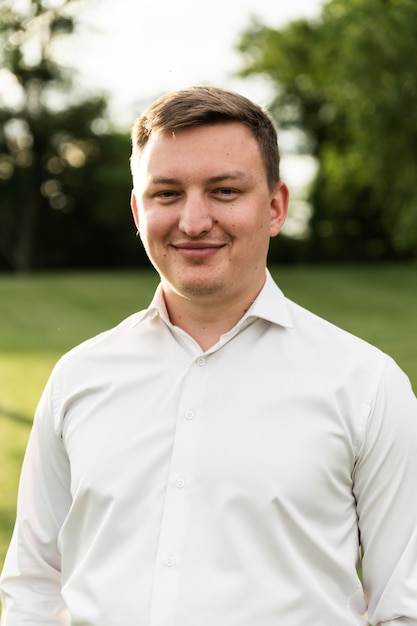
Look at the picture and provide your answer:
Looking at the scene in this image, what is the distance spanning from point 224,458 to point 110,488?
0.28m

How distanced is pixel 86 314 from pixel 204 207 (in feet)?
63.0

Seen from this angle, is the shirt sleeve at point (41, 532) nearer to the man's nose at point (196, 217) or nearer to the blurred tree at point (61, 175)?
the man's nose at point (196, 217)

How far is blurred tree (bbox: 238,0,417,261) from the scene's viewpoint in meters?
27.4

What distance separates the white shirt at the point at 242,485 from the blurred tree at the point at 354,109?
25.7 m

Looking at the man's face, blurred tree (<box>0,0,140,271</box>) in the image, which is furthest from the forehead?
blurred tree (<box>0,0,140,271</box>)

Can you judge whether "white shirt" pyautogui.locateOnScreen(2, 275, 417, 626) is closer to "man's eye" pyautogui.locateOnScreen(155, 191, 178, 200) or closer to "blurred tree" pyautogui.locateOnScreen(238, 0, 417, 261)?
"man's eye" pyautogui.locateOnScreen(155, 191, 178, 200)

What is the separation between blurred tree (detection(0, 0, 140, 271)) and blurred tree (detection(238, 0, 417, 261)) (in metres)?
7.97

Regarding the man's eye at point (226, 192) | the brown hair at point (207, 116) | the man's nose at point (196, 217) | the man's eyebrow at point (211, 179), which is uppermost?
the brown hair at point (207, 116)

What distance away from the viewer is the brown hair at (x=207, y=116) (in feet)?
6.94

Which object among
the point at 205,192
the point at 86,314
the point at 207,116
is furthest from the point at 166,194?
the point at 86,314

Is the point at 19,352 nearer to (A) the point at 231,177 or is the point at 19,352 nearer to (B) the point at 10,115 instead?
(A) the point at 231,177

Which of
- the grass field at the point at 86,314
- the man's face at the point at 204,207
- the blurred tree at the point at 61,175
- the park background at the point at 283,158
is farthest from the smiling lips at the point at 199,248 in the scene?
the blurred tree at the point at 61,175

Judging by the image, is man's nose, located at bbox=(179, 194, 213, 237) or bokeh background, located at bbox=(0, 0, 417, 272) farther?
bokeh background, located at bbox=(0, 0, 417, 272)

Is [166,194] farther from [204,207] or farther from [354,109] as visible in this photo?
[354,109]
